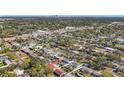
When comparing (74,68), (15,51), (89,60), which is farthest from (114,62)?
(15,51)

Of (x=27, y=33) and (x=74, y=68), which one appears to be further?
(x=27, y=33)
